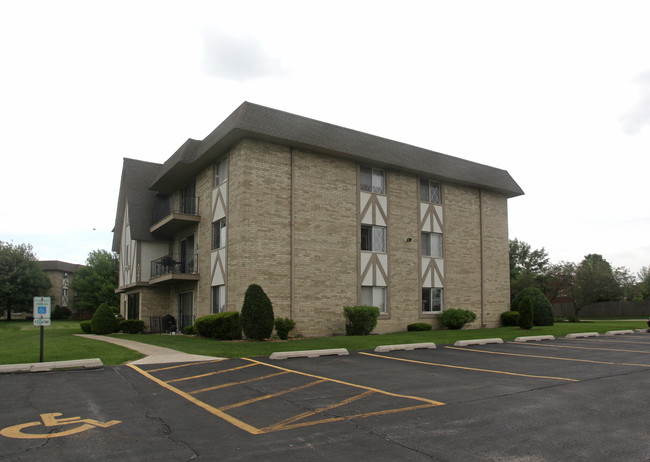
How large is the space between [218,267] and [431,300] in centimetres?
1094

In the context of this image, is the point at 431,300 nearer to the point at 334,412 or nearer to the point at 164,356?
the point at 164,356

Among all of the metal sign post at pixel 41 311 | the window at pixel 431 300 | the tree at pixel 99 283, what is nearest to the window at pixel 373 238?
the window at pixel 431 300

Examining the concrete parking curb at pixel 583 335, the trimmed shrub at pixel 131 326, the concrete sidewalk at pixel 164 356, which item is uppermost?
the concrete sidewalk at pixel 164 356

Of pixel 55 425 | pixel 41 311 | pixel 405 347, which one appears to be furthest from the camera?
pixel 405 347

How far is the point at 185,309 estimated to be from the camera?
27.1 m

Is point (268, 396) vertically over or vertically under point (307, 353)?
over

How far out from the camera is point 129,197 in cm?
3028

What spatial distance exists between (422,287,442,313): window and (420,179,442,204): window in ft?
15.3

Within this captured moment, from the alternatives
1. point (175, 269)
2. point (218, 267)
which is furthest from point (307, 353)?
point (175, 269)

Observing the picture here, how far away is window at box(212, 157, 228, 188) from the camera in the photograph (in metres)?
23.0

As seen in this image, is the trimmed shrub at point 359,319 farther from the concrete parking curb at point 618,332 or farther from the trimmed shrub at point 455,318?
the concrete parking curb at point 618,332

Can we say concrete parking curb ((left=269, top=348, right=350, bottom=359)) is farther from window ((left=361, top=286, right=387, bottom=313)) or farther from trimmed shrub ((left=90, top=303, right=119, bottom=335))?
trimmed shrub ((left=90, top=303, right=119, bottom=335))

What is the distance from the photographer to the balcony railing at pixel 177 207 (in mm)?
26350

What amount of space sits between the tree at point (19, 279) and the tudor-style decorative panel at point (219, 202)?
127 ft
